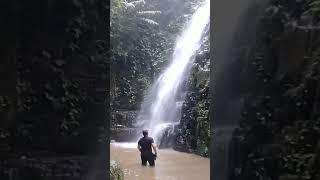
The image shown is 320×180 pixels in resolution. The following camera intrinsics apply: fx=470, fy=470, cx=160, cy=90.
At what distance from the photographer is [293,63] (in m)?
A: 3.71

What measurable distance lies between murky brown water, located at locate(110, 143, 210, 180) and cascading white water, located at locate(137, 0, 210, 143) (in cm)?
208

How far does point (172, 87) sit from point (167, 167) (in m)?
5.55

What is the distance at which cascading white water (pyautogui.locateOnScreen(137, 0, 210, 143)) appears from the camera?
1259cm

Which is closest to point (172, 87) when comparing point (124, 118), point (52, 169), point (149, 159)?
point (124, 118)

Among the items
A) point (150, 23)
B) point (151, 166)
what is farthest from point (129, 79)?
point (151, 166)

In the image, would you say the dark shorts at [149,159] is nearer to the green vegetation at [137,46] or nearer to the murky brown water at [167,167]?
the murky brown water at [167,167]

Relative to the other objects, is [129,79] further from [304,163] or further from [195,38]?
[304,163]

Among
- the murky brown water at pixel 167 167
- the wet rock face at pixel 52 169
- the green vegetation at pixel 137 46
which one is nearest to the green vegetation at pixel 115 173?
the murky brown water at pixel 167 167

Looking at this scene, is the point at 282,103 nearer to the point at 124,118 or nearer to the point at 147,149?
the point at 147,149

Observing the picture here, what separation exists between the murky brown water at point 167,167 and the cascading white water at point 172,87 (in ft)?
6.81

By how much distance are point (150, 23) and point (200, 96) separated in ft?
18.2

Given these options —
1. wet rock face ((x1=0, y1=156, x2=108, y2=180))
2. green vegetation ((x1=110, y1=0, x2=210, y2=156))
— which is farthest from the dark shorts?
green vegetation ((x1=110, y1=0, x2=210, y2=156))

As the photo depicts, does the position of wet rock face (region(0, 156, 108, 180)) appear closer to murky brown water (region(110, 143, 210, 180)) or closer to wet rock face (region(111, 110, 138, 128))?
murky brown water (region(110, 143, 210, 180))

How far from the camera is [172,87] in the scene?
13.3m
